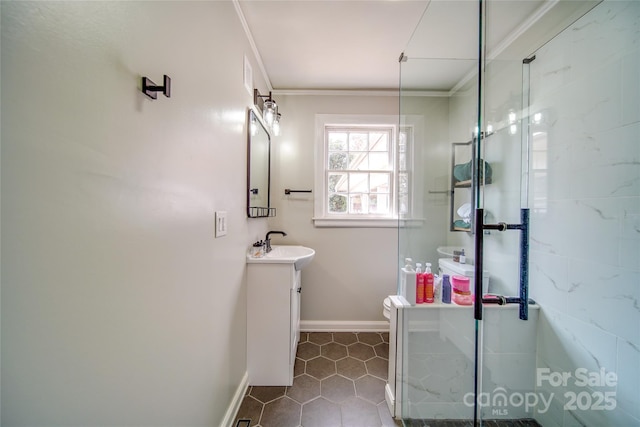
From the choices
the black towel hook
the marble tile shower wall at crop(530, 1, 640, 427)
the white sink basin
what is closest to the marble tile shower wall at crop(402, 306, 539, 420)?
the marble tile shower wall at crop(530, 1, 640, 427)

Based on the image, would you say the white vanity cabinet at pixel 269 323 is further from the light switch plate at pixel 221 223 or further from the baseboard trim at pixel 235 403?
the light switch plate at pixel 221 223

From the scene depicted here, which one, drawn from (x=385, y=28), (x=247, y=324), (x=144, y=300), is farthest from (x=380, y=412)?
(x=385, y=28)

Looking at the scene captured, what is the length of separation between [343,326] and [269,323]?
103 centimetres

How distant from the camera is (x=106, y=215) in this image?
1.83 feet

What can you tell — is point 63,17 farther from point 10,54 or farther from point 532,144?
point 532,144

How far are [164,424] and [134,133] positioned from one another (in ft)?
3.12

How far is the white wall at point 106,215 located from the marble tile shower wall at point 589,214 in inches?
68.5

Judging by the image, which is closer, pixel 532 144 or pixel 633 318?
pixel 633 318

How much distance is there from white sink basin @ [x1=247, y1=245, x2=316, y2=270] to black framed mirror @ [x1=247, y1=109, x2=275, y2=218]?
1.05ft

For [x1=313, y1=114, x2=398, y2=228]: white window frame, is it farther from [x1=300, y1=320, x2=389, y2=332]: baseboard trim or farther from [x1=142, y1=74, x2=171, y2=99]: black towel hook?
[x1=142, y1=74, x2=171, y2=99]: black towel hook

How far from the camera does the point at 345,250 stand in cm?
236

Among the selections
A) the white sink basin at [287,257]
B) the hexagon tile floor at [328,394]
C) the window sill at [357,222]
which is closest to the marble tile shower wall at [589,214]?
the hexagon tile floor at [328,394]

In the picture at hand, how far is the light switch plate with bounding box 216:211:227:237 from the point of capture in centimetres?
116

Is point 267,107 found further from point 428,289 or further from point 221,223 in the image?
point 428,289
